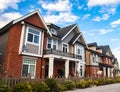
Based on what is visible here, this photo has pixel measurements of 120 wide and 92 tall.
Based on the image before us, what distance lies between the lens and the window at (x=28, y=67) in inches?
695

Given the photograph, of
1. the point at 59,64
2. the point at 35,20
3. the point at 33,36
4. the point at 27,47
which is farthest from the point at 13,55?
Answer: the point at 59,64

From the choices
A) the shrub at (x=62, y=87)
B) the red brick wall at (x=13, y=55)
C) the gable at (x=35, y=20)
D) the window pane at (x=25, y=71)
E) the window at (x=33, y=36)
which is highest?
the gable at (x=35, y=20)

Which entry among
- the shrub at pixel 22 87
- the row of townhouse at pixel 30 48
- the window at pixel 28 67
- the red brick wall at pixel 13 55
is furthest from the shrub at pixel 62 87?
the red brick wall at pixel 13 55

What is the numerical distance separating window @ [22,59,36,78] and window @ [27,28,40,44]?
2.53 meters

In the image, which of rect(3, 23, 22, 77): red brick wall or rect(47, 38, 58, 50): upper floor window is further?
rect(47, 38, 58, 50): upper floor window

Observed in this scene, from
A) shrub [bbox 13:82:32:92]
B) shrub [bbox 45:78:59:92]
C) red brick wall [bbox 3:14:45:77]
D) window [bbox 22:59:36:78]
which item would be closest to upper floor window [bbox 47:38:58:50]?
window [bbox 22:59:36:78]

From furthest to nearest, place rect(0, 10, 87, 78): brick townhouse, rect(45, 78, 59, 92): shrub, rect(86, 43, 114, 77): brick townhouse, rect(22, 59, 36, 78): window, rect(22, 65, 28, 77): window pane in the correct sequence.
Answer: rect(86, 43, 114, 77): brick townhouse
rect(22, 59, 36, 78): window
rect(22, 65, 28, 77): window pane
rect(0, 10, 87, 78): brick townhouse
rect(45, 78, 59, 92): shrub

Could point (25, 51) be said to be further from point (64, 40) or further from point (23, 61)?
point (64, 40)

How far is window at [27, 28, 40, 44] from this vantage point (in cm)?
1872

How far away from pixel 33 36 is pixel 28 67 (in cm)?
401

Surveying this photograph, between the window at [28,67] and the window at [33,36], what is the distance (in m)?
2.53

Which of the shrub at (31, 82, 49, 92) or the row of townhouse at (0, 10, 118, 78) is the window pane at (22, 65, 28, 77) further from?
the shrub at (31, 82, 49, 92)

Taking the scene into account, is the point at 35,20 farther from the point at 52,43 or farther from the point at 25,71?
the point at 25,71

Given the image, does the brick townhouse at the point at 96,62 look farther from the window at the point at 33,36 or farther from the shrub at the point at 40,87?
the shrub at the point at 40,87
